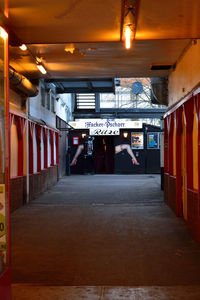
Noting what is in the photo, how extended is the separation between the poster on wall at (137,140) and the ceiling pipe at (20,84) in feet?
48.9

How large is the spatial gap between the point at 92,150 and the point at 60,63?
16.2 m

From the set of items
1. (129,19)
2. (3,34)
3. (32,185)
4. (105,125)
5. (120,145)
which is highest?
(105,125)

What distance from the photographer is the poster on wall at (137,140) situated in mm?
26800

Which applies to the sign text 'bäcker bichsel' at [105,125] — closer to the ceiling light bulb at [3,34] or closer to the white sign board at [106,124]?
the white sign board at [106,124]

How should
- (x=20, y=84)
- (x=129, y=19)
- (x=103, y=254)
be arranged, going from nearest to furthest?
(x=129, y=19), (x=103, y=254), (x=20, y=84)

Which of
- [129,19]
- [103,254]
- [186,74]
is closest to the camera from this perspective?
[129,19]

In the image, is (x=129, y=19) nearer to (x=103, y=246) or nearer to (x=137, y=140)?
(x=103, y=246)

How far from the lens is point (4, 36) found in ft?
14.7

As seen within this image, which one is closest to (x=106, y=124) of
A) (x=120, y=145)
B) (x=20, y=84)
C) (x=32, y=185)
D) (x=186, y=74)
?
(x=120, y=145)

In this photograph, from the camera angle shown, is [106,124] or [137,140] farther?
[137,140]

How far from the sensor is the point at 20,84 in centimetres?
1116

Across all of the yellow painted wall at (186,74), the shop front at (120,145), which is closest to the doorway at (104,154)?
the shop front at (120,145)

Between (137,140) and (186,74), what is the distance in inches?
697

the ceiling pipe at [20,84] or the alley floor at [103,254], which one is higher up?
the ceiling pipe at [20,84]
